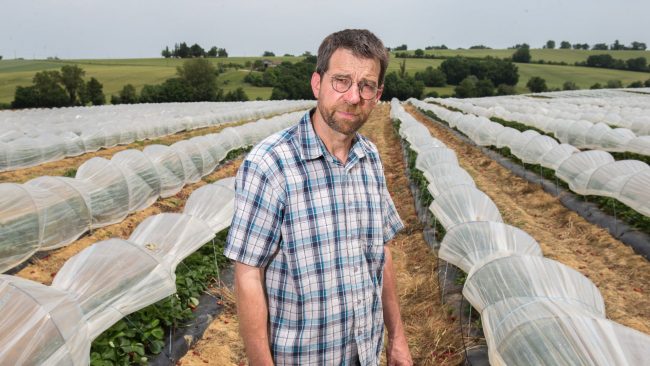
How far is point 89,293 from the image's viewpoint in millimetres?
5121

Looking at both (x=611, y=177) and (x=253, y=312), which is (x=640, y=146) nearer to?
(x=611, y=177)

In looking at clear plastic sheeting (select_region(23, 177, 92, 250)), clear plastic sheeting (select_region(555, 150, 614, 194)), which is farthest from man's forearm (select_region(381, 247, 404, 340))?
clear plastic sheeting (select_region(555, 150, 614, 194))

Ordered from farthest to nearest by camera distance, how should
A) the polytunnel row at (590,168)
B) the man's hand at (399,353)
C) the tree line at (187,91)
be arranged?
the tree line at (187,91), the polytunnel row at (590,168), the man's hand at (399,353)

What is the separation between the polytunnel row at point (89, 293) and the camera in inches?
156

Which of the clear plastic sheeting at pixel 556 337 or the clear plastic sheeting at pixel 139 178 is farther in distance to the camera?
the clear plastic sheeting at pixel 139 178

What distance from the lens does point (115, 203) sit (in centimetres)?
1091

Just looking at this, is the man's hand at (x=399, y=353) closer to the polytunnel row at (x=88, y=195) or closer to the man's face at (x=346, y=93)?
the man's face at (x=346, y=93)

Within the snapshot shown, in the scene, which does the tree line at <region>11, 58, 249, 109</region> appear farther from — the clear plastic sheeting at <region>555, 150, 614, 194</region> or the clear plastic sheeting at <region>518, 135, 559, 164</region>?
the clear plastic sheeting at <region>555, 150, 614, 194</region>

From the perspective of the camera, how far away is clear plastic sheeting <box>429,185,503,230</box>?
8.12 metres

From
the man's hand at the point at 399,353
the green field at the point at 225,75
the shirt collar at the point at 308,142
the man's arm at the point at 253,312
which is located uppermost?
the green field at the point at 225,75

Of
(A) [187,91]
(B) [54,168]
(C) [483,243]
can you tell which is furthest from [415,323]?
(A) [187,91]

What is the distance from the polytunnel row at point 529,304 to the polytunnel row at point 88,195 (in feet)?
26.0

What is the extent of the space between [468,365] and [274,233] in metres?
4.47

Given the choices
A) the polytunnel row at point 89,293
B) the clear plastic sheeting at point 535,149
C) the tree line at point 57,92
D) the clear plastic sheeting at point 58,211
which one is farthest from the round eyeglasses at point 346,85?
the tree line at point 57,92
